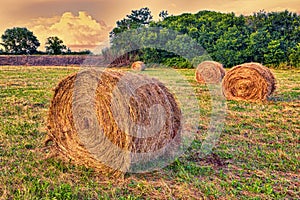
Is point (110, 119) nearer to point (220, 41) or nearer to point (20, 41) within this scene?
point (220, 41)

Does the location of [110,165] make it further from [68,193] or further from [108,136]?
[68,193]

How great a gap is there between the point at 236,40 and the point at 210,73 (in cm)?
2051

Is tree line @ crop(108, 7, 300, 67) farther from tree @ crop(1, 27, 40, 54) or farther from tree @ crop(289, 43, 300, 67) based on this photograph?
tree @ crop(1, 27, 40, 54)

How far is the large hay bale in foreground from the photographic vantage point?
450cm

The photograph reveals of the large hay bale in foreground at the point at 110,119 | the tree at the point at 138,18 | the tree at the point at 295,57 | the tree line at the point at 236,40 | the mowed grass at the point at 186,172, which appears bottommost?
the mowed grass at the point at 186,172

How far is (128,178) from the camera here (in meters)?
4.37

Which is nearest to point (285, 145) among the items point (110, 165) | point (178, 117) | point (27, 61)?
point (178, 117)

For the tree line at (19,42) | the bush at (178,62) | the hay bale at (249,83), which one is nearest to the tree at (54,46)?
the tree line at (19,42)

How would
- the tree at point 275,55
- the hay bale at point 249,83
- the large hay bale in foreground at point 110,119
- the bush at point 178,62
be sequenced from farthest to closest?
the bush at point 178,62 → the tree at point 275,55 → the hay bale at point 249,83 → the large hay bale in foreground at point 110,119

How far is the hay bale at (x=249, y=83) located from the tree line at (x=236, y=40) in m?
23.0

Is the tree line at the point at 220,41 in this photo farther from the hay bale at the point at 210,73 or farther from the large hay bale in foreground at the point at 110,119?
the large hay bale in foreground at the point at 110,119

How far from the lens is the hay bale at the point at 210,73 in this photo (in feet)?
54.1

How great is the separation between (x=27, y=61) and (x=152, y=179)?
4244cm

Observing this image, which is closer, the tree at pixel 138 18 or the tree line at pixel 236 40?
the tree line at pixel 236 40
